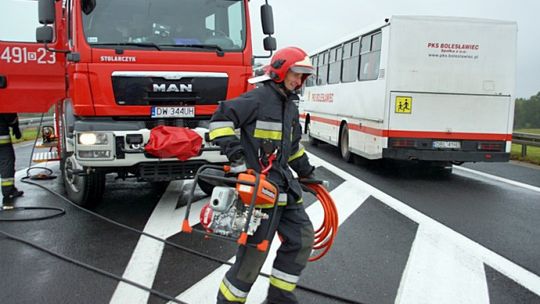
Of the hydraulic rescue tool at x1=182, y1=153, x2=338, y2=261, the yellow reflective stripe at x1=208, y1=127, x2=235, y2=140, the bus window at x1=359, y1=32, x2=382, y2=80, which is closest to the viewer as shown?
the hydraulic rescue tool at x1=182, y1=153, x2=338, y2=261

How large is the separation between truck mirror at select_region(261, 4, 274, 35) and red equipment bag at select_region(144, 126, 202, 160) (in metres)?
2.07

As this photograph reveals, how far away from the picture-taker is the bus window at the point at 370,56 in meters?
A: 10.3

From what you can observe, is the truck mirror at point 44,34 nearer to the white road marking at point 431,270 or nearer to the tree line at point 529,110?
the white road marking at point 431,270

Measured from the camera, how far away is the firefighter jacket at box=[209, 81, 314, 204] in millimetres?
3438

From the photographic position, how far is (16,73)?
7523 mm

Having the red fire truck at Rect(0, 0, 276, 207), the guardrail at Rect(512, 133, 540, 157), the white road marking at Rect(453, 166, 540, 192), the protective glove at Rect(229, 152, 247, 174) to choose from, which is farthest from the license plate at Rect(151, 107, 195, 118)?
the guardrail at Rect(512, 133, 540, 157)

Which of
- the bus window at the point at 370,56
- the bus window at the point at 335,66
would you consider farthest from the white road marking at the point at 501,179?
the bus window at the point at 335,66

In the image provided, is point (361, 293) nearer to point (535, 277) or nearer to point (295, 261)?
point (295, 261)

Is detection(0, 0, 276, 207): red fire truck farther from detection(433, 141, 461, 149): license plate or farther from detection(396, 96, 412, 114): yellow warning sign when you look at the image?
detection(433, 141, 461, 149): license plate

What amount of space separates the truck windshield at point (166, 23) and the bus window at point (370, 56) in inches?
161

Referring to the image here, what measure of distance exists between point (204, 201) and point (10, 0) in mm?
4529

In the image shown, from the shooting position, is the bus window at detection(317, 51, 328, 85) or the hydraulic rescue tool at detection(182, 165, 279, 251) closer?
the hydraulic rescue tool at detection(182, 165, 279, 251)

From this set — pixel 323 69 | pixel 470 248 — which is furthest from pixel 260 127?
pixel 323 69

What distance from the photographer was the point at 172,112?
6492 millimetres
